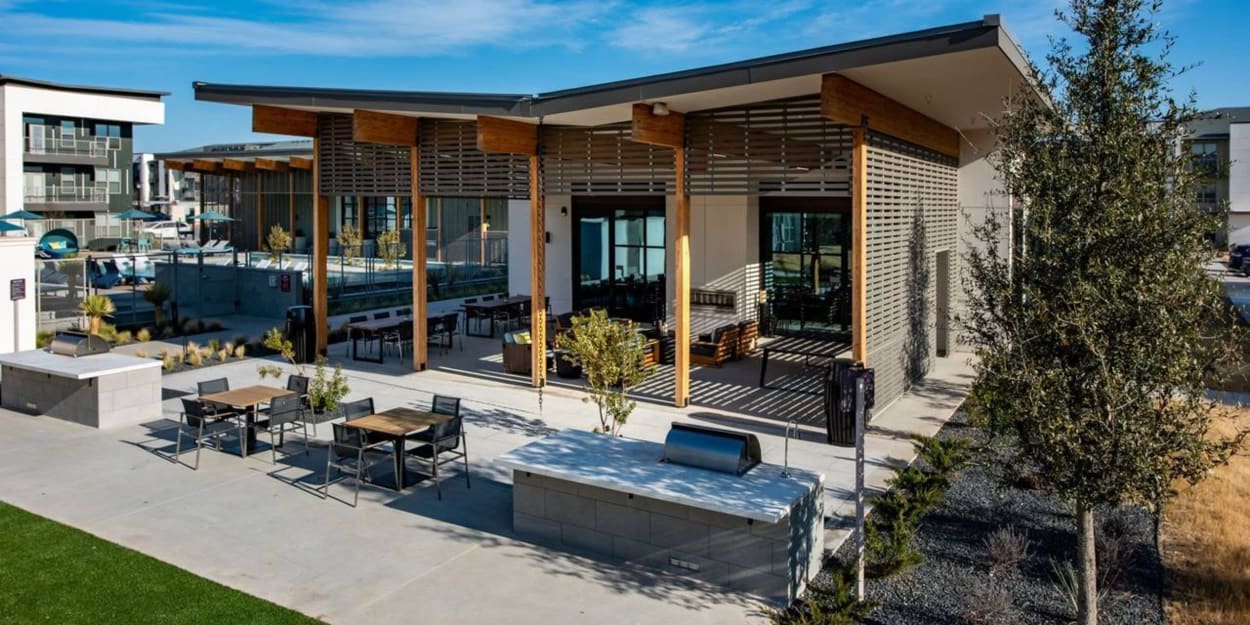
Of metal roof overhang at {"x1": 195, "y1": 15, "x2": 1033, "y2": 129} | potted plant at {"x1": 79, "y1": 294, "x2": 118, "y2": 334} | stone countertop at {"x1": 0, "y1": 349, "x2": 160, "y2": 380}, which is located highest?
metal roof overhang at {"x1": 195, "y1": 15, "x2": 1033, "y2": 129}

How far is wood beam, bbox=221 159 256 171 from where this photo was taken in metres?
46.8

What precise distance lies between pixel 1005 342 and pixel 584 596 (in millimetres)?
3685

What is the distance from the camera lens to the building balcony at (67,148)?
1885 inches

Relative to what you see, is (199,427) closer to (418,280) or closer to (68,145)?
(418,280)

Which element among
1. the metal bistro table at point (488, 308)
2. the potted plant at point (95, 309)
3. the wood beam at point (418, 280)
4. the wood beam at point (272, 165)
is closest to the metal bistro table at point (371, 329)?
the wood beam at point (418, 280)

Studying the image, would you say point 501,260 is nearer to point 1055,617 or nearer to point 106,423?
point 106,423

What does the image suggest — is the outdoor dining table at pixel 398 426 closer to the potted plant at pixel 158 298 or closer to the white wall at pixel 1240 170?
the potted plant at pixel 158 298

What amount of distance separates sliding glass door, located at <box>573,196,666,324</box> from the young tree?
14.3m

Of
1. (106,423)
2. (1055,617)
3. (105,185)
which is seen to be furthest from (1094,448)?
(105,185)

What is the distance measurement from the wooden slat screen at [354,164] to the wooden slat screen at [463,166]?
614 millimetres

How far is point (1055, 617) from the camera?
277 inches

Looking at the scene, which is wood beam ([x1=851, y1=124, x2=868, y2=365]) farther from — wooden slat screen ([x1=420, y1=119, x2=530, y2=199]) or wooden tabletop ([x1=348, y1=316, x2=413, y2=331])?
wooden tabletop ([x1=348, y1=316, x2=413, y2=331])

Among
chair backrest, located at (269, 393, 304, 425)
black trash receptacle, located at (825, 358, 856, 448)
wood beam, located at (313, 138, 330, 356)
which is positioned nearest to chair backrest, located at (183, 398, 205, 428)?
chair backrest, located at (269, 393, 304, 425)

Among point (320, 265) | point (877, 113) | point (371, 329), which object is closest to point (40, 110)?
point (320, 265)
